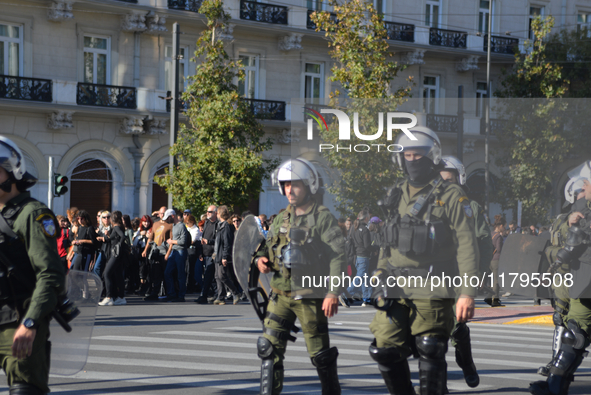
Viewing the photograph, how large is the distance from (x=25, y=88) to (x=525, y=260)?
61.8 ft

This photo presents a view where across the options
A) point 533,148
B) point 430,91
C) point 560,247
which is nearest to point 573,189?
point 560,247

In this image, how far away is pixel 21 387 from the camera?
405 centimetres

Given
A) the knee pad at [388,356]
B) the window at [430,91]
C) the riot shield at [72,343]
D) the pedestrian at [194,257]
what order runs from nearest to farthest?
1. the riot shield at [72,343]
2. the knee pad at [388,356]
3. the pedestrian at [194,257]
4. the window at [430,91]

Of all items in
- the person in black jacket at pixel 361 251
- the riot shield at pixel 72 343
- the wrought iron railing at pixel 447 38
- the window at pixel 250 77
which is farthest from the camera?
the wrought iron railing at pixel 447 38

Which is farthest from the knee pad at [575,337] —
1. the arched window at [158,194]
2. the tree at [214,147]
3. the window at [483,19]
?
the window at [483,19]

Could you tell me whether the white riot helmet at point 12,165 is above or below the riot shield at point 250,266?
above

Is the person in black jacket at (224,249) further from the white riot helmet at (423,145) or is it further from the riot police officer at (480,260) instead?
the white riot helmet at (423,145)

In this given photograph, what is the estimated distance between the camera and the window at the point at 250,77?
27.6 metres

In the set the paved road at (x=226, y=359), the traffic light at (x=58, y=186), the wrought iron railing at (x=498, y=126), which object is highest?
the wrought iron railing at (x=498, y=126)

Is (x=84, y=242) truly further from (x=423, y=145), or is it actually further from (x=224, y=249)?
(x=423, y=145)

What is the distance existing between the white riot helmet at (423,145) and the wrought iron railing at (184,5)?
69.1 feet

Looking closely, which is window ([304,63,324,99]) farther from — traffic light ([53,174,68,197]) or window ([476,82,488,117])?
traffic light ([53,174,68,197])

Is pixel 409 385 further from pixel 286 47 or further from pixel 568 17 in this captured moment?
pixel 568 17

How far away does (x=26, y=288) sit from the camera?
13.7ft
